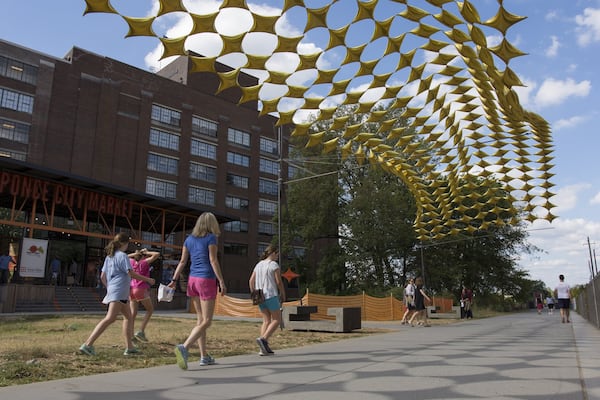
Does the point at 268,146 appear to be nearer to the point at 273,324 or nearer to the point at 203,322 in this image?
the point at 273,324

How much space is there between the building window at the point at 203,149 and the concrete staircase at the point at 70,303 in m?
29.0

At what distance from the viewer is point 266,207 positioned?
2495 inches

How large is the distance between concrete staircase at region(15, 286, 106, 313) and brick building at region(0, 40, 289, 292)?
15.5ft

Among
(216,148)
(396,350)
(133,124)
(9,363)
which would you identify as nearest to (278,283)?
(396,350)

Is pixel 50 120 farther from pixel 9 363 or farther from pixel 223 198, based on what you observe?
pixel 9 363

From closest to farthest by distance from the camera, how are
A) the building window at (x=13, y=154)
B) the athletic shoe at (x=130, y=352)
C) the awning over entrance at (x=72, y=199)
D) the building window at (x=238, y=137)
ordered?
1. the athletic shoe at (x=130, y=352)
2. the awning over entrance at (x=72, y=199)
3. the building window at (x=13, y=154)
4. the building window at (x=238, y=137)

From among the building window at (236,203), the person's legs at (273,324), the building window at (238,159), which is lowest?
the person's legs at (273,324)

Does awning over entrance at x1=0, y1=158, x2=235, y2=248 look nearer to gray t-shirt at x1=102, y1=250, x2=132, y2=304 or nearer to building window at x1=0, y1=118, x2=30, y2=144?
building window at x1=0, y1=118, x2=30, y2=144

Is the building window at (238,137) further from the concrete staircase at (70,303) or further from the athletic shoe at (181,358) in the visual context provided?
the athletic shoe at (181,358)

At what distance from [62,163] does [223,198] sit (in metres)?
18.8

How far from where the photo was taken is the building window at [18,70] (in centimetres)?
4288

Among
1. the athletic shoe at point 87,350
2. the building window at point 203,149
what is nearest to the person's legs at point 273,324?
the athletic shoe at point 87,350

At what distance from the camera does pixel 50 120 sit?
4503 centimetres

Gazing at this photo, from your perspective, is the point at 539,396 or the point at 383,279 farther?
the point at 383,279
